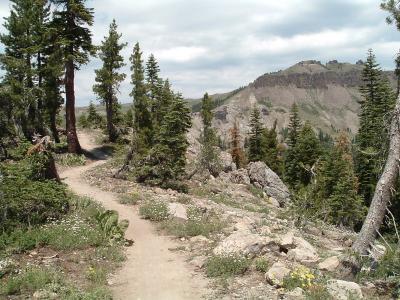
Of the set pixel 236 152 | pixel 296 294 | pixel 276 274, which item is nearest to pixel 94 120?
pixel 236 152

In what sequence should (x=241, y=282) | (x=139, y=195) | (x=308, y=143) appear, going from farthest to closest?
(x=308, y=143) < (x=139, y=195) < (x=241, y=282)

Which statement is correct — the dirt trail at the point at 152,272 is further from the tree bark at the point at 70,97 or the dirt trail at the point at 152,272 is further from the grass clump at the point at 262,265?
the tree bark at the point at 70,97

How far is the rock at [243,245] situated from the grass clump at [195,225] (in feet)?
7.81

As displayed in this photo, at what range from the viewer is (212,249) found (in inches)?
566

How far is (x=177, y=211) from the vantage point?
18984mm

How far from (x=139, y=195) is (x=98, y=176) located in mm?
5634

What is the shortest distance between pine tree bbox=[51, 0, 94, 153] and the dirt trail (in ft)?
48.6

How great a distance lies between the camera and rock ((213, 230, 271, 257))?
1321 cm

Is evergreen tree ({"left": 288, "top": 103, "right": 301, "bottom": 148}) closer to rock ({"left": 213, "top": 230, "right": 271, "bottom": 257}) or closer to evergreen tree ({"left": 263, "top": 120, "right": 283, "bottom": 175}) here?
evergreen tree ({"left": 263, "top": 120, "right": 283, "bottom": 175})

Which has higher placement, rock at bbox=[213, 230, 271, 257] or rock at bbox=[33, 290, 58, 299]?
rock at bbox=[213, 230, 271, 257]

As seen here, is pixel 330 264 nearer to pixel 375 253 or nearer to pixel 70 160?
pixel 375 253

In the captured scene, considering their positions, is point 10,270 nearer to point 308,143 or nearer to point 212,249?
point 212,249

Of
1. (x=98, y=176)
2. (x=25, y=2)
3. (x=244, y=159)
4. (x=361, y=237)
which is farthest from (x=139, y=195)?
(x=244, y=159)

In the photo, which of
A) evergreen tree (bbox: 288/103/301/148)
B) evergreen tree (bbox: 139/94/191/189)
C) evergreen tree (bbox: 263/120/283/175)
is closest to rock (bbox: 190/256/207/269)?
evergreen tree (bbox: 139/94/191/189)
